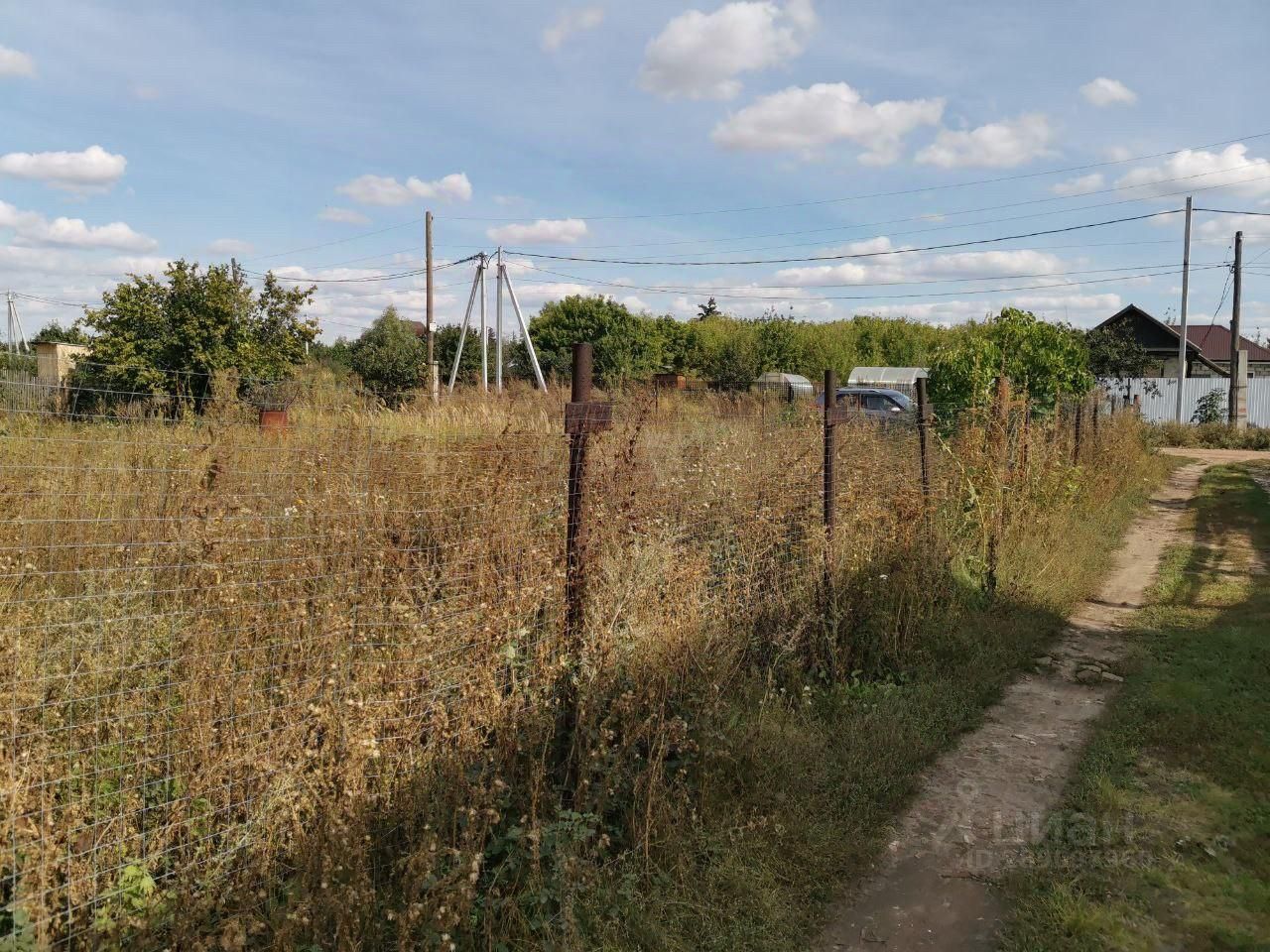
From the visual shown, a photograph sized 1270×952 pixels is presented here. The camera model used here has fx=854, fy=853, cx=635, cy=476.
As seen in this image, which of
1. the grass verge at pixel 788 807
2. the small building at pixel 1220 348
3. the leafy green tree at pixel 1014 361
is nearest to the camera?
the grass verge at pixel 788 807

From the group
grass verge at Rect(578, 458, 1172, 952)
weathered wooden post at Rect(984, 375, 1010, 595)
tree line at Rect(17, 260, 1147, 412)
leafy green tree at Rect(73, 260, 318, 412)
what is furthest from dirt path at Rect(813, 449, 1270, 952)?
leafy green tree at Rect(73, 260, 318, 412)

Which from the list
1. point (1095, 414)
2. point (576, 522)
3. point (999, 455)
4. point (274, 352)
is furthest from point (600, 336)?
point (576, 522)

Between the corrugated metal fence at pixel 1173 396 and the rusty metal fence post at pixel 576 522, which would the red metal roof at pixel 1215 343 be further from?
the rusty metal fence post at pixel 576 522

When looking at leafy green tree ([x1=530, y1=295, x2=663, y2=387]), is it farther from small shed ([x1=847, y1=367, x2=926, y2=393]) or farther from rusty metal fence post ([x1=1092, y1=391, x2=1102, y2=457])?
rusty metal fence post ([x1=1092, y1=391, x2=1102, y2=457])

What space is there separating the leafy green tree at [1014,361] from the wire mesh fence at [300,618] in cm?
585

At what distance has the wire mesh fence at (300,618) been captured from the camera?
2.77 meters

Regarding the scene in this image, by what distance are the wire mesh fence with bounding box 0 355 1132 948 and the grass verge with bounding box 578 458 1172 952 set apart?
17.7 inches

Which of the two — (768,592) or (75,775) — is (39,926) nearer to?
(75,775)

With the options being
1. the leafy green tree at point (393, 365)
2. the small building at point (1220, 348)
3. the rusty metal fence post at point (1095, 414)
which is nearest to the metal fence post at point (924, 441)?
the rusty metal fence post at point (1095, 414)

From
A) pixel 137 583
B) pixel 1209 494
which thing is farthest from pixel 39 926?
pixel 1209 494

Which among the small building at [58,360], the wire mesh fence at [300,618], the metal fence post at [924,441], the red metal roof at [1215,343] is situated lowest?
the wire mesh fence at [300,618]

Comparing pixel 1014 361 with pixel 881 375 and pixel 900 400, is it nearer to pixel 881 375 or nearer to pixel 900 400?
pixel 900 400

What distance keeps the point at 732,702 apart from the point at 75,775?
279 cm

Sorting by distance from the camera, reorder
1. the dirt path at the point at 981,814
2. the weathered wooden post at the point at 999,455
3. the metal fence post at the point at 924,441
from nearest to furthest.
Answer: the dirt path at the point at 981,814 < the metal fence post at the point at 924,441 < the weathered wooden post at the point at 999,455
